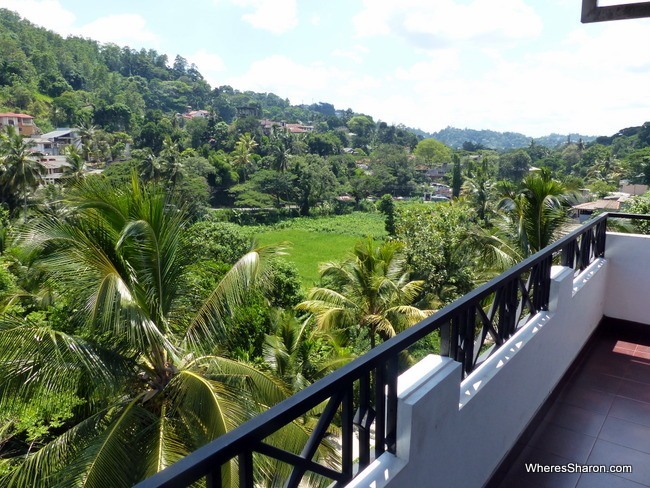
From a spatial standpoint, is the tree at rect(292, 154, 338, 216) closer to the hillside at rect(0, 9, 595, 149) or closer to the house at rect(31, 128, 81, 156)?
the hillside at rect(0, 9, 595, 149)

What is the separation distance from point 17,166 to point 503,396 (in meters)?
26.8

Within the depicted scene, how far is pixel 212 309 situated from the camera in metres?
4.43

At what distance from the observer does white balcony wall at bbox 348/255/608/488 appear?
1294mm

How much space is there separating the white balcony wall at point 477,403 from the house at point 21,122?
50.0m

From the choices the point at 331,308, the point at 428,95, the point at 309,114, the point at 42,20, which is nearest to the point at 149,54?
the point at 42,20

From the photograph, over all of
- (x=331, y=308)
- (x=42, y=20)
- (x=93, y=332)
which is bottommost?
(x=331, y=308)

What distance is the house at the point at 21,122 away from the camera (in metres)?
41.8

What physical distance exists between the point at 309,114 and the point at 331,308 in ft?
352

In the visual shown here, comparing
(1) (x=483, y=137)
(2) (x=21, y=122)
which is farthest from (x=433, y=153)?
(1) (x=483, y=137)

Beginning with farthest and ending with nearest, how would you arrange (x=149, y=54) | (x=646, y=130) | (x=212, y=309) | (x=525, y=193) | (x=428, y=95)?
(x=149, y=54) < (x=428, y=95) < (x=646, y=130) < (x=525, y=193) < (x=212, y=309)

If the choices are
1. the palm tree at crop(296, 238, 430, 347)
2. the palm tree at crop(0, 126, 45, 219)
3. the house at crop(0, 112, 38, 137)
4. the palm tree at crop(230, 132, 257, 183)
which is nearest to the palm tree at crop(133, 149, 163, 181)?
the palm tree at crop(0, 126, 45, 219)

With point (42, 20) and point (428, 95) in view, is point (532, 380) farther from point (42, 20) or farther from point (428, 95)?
point (42, 20)

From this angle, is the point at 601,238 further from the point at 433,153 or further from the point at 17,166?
the point at 433,153

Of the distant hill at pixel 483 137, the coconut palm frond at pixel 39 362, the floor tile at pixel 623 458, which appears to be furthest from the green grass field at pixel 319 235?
the distant hill at pixel 483 137
